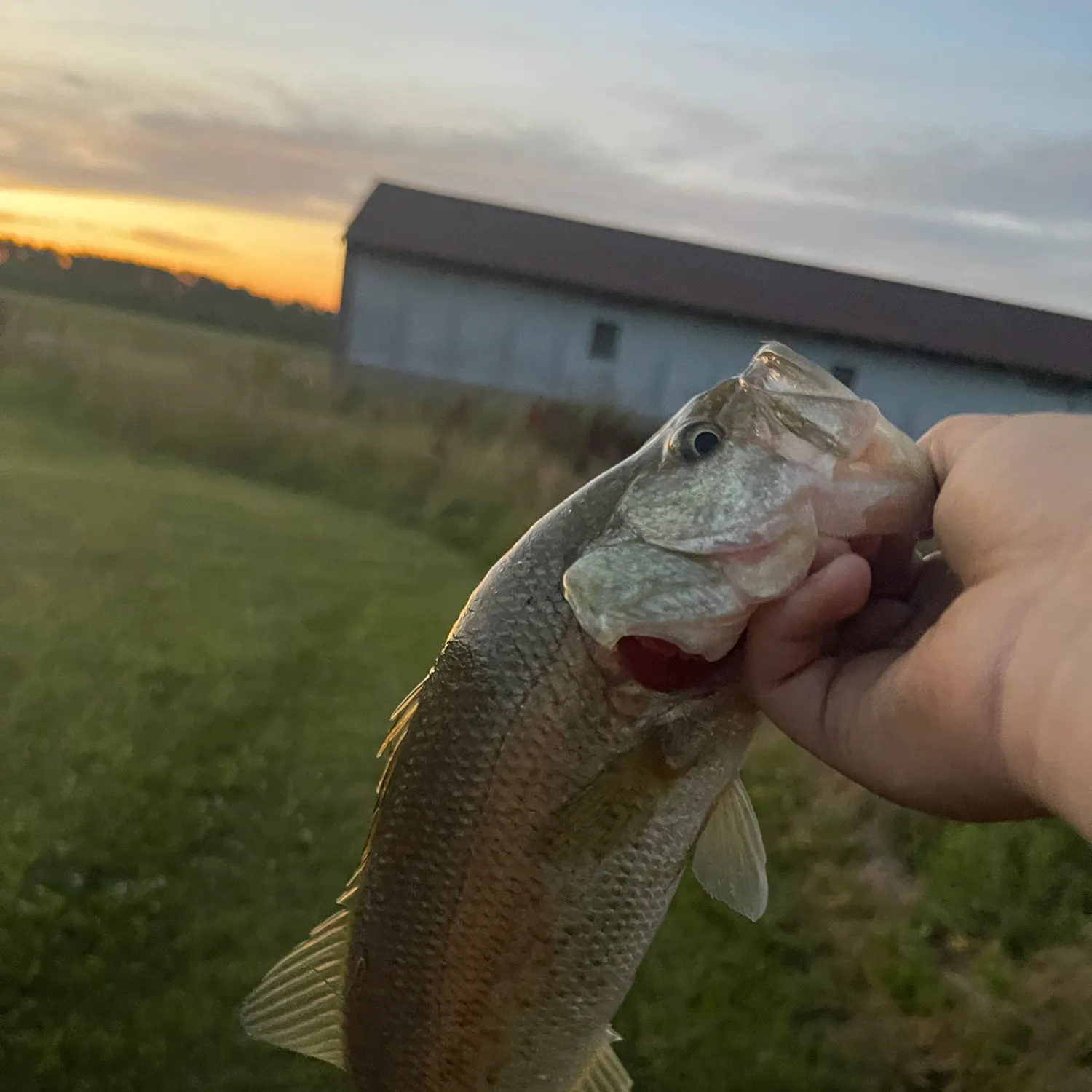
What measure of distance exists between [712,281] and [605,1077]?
30.9ft

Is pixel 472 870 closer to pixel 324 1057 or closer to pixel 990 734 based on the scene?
pixel 324 1057

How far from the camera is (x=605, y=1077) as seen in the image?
1.30 metres

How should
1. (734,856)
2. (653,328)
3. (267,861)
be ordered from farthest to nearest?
(653,328) → (267,861) → (734,856)

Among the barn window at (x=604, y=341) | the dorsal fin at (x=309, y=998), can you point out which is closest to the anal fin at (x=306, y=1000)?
the dorsal fin at (x=309, y=998)

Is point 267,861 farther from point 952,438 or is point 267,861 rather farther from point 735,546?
point 952,438

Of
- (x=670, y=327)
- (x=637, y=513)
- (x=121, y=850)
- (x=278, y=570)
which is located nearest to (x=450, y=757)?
(x=637, y=513)

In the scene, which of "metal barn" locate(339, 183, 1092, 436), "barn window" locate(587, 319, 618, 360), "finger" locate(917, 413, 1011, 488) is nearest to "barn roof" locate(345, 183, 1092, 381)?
"metal barn" locate(339, 183, 1092, 436)

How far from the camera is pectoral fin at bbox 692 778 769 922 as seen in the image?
1198 mm

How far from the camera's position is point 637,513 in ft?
3.53

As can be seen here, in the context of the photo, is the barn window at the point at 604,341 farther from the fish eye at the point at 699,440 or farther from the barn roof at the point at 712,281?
the fish eye at the point at 699,440

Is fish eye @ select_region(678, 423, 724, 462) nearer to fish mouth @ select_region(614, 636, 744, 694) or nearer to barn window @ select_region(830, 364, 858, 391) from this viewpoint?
fish mouth @ select_region(614, 636, 744, 694)

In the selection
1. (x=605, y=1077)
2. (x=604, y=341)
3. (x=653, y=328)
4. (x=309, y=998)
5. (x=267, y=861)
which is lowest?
(x=604, y=341)

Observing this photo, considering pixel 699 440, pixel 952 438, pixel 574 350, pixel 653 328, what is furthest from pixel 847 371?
pixel 699 440

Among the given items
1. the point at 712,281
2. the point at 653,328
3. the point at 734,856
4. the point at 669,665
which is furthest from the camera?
the point at 712,281
